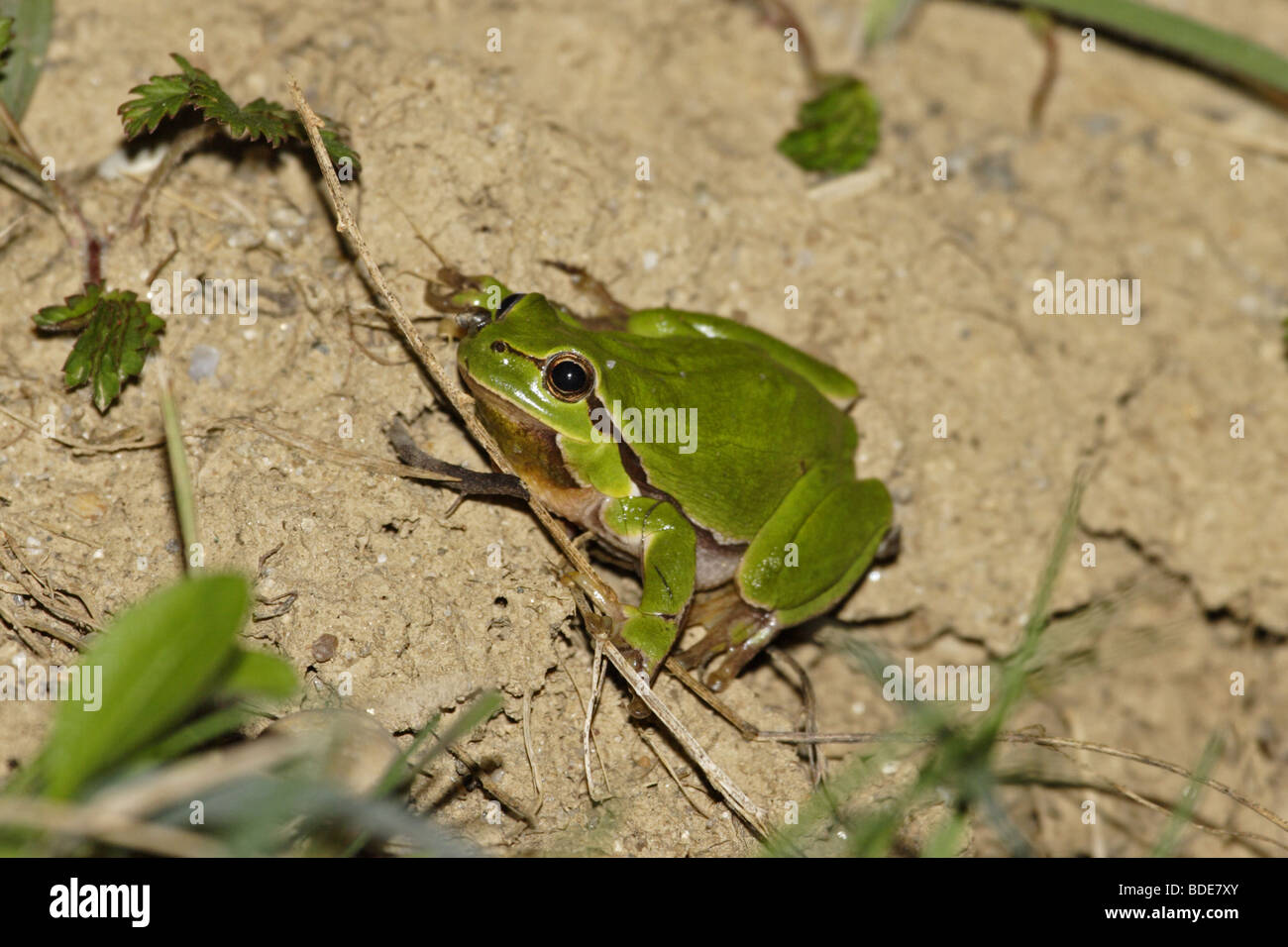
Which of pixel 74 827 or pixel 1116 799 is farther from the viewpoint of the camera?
pixel 1116 799

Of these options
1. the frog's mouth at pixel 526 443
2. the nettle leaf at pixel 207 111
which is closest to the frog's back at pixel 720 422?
the frog's mouth at pixel 526 443

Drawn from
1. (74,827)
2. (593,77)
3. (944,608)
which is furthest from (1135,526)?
(74,827)

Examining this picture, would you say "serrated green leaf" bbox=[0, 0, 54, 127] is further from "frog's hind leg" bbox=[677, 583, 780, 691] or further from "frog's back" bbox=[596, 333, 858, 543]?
"frog's hind leg" bbox=[677, 583, 780, 691]

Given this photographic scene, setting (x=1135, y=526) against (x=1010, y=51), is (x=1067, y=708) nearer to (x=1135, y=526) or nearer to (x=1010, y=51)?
(x=1135, y=526)

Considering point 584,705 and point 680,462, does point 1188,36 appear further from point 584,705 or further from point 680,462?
point 584,705

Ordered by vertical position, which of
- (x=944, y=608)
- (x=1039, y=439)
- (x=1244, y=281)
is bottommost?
(x=944, y=608)

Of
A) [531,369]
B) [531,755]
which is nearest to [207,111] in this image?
[531,369]
